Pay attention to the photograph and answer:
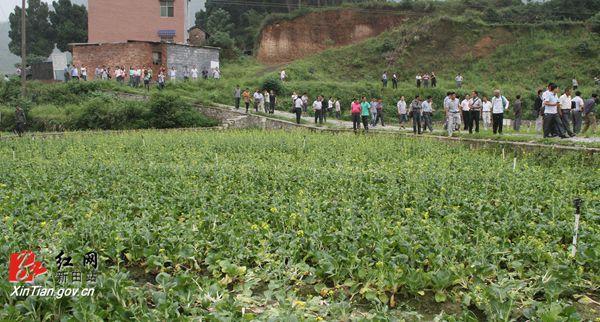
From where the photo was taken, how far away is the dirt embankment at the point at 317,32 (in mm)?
50219

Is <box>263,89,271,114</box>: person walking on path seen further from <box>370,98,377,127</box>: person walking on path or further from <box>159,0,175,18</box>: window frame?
<box>159,0,175,18</box>: window frame

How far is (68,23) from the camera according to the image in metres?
59.7

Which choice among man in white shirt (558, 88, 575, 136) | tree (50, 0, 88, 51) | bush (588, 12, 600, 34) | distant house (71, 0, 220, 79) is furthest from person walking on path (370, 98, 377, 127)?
tree (50, 0, 88, 51)

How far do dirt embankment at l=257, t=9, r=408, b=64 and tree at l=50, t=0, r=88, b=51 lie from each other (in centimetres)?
2265

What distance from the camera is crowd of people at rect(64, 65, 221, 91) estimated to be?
1364 inches

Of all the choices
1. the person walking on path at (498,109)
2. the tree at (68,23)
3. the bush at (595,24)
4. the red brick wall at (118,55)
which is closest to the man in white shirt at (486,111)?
the person walking on path at (498,109)

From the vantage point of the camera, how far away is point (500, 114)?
17375 millimetres

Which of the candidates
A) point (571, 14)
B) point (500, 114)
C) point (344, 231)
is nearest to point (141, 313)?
point (344, 231)

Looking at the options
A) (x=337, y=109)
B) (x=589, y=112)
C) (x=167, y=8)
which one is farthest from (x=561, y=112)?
(x=167, y=8)

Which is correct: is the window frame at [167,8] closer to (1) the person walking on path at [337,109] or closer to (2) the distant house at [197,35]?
(2) the distant house at [197,35]

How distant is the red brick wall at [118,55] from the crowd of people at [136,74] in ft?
1.10

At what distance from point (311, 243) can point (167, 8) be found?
39.3m

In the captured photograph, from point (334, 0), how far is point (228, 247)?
2285 inches

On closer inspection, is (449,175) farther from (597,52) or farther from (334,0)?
A: (334,0)
